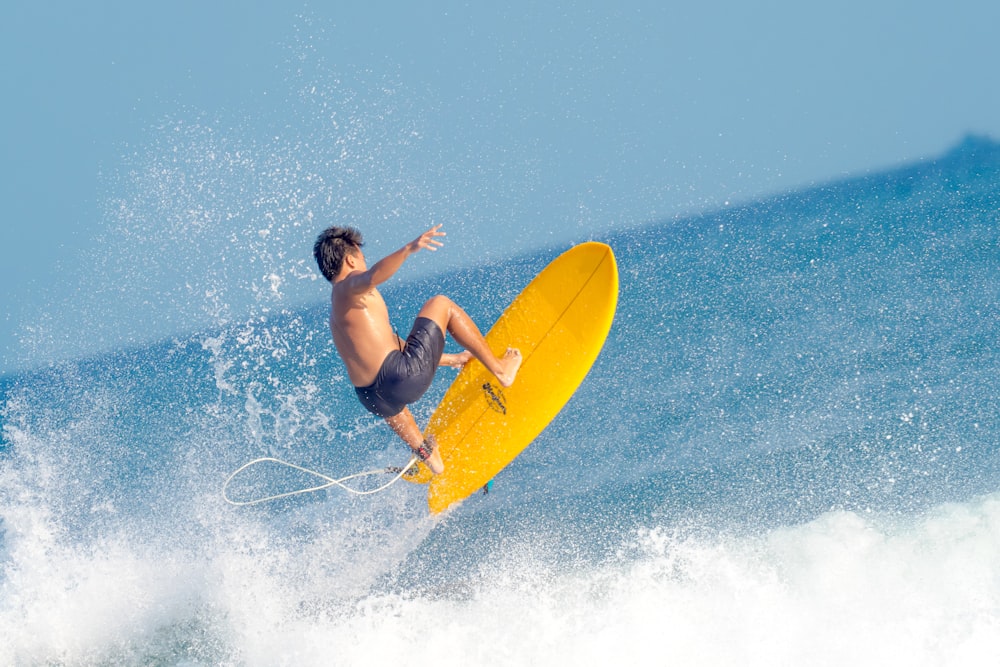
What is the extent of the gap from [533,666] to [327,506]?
138cm

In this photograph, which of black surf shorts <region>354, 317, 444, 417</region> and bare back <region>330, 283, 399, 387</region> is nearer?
bare back <region>330, 283, 399, 387</region>

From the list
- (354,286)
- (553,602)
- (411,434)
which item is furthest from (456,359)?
(553,602)

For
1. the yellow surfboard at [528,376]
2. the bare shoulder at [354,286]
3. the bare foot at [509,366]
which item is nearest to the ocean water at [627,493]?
the yellow surfboard at [528,376]

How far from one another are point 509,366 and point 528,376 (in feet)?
0.40

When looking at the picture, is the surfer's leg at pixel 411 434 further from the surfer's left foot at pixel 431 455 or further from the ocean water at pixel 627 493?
the ocean water at pixel 627 493

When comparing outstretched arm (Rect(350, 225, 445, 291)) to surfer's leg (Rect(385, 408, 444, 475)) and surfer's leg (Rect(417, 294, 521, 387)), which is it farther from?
surfer's leg (Rect(385, 408, 444, 475))

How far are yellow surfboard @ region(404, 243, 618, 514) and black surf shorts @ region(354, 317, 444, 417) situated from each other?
A: 0.54 m

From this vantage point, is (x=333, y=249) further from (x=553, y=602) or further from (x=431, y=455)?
(x=553, y=602)

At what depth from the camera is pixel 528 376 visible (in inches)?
157

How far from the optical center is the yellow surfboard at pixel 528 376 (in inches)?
152

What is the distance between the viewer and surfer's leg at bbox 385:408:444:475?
384 centimetres

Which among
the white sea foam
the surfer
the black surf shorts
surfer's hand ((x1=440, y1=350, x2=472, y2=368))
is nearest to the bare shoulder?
the surfer

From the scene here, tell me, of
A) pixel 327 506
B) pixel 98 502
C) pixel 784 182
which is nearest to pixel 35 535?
pixel 98 502

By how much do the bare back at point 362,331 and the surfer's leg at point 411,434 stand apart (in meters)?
0.36
